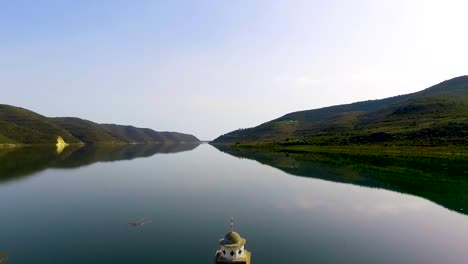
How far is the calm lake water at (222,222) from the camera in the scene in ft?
105

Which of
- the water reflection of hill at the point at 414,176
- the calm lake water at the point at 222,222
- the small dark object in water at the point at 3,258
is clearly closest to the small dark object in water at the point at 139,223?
the calm lake water at the point at 222,222

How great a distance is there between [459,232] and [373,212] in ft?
40.0

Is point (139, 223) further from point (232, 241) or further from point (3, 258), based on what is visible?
point (232, 241)

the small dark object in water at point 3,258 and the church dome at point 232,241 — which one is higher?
the church dome at point 232,241

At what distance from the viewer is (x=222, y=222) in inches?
1702

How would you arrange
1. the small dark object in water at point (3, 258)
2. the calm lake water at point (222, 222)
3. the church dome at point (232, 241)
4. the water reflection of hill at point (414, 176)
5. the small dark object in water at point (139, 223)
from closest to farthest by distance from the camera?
the church dome at point (232, 241) → the small dark object in water at point (3, 258) → the calm lake water at point (222, 222) → the small dark object in water at point (139, 223) → the water reflection of hill at point (414, 176)

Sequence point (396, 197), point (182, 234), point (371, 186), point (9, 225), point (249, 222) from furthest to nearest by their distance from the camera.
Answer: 1. point (371, 186)
2. point (396, 197)
3. point (249, 222)
4. point (9, 225)
5. point (182, 234)

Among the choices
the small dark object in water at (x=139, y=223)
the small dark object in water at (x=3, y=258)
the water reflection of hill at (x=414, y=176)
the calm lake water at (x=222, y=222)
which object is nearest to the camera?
the small dark object in water at (x=3, y=258)

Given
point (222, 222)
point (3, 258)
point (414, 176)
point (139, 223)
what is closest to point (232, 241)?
point (3, 258)

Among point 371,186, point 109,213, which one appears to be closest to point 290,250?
point 109,213

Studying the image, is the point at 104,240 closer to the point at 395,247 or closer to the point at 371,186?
the point at 395,247

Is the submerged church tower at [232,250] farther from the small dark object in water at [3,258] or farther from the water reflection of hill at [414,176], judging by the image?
the water reflection of hill at [414,176]

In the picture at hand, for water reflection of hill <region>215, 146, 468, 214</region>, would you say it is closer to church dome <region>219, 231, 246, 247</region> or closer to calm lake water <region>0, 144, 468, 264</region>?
calm lake water <region>0, 144, 468, 264</region>

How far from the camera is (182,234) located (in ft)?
123
